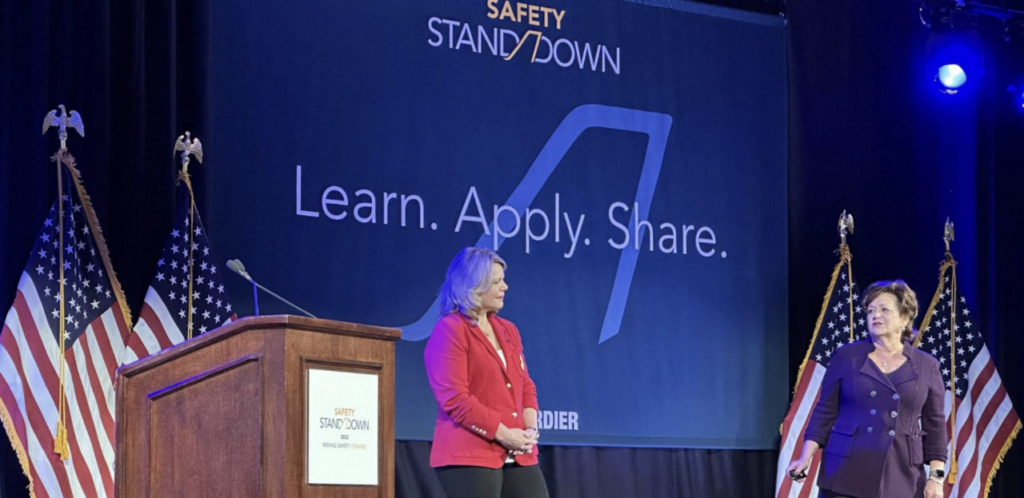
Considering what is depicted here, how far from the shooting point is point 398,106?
18.9 feet

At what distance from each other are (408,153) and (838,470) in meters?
2.33

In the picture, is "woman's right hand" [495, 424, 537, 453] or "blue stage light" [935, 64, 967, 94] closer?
"woman's right hand" [495, 424, 537, 453]

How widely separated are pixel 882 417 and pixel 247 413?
8.86 ft

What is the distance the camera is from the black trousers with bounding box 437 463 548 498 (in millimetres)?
3896

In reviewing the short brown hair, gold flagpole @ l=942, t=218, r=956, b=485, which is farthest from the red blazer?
gold flagpole @ l=942, t=218, r=956, b=485

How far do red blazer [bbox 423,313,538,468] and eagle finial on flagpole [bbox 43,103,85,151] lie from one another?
181 centimetres

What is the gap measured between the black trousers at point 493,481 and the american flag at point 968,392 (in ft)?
11.9

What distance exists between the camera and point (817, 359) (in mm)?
6734

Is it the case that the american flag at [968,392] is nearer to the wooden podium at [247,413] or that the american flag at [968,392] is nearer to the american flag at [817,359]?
the american flag at [817,359]

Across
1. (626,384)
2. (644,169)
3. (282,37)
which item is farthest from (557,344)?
(282,37)

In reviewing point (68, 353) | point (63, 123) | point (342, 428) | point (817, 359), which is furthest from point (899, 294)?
point (63, 123)

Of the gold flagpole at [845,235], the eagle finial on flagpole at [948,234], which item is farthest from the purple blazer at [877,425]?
the eagle finial on flagpole at [948,234]

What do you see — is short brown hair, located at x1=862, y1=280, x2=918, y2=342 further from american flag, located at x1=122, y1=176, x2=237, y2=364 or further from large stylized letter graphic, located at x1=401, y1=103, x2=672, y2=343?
american flag, located at x1=122, y1=176, x2=237, y2=364

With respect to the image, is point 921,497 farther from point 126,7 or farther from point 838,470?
point 126,7
